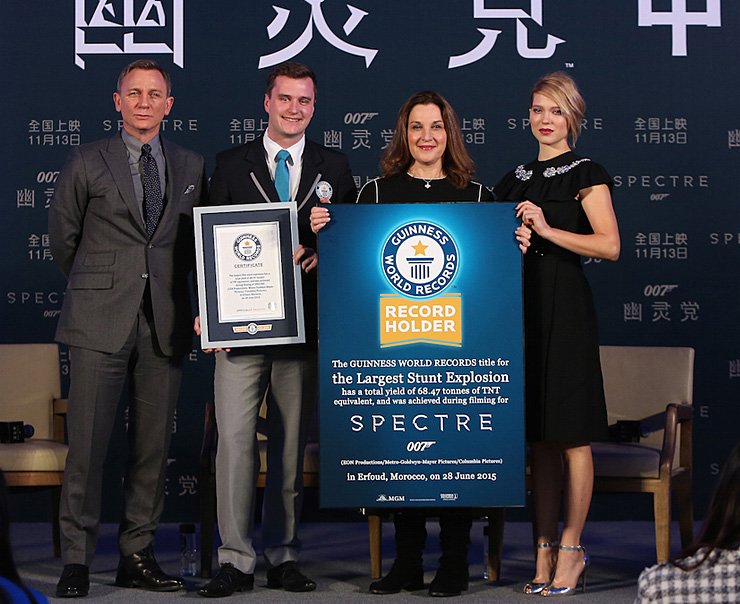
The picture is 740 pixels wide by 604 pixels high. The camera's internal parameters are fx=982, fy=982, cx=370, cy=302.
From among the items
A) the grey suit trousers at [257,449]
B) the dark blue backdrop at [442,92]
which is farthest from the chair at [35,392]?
the grey suit trousers at [257,449]

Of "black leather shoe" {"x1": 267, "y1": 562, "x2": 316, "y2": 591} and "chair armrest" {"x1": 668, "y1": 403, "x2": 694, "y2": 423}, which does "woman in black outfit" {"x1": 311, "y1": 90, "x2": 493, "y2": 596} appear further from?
"chair armrest" {"x1": 668, "y1": 403, "x2": 694, "y2": 423}

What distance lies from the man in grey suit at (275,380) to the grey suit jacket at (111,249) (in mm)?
182

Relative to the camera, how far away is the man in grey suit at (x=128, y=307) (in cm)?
356

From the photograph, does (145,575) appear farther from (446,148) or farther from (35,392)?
(446,148)

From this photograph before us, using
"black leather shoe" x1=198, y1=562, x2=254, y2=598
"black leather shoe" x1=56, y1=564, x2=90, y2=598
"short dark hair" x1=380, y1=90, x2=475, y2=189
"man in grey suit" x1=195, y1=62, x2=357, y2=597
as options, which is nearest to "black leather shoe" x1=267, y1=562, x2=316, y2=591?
"man in grey suit" x1=195, y1=62, x2=357, y2=597

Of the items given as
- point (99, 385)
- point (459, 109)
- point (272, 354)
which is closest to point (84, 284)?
point (99, 385)

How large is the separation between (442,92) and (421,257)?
2.14 metres

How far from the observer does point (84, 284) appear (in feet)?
11.7

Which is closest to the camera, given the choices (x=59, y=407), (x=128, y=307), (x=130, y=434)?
(x=128, y=307)

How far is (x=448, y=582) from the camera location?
3.44 m

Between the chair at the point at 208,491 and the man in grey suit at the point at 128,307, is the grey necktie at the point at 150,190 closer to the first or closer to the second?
the man in grey suit at the point at 128,307

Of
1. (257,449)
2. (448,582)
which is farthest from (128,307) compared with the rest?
(448,582)

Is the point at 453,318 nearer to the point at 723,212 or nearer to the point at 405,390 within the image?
the point at 405,390

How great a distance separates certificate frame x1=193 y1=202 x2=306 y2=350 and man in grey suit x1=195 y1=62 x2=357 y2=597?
11 centimetres
